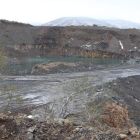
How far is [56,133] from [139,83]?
19215 millimetres

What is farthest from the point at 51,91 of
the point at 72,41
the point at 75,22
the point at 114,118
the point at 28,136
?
the point at 75,22

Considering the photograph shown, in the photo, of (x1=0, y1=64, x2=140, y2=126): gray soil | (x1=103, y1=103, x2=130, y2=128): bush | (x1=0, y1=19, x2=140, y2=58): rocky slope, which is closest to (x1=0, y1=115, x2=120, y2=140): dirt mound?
(x1=103, y1=103, x2=130, y2=128): bush

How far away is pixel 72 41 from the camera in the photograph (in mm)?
57344

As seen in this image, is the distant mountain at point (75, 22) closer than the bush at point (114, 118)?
No

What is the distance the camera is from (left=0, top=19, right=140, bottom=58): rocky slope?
52.1 m

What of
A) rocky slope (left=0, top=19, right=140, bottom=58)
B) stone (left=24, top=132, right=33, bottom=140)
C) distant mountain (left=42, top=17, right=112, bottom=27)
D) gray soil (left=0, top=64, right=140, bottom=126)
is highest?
distant mountain (left=42, top=17, right=112, bottom=27)

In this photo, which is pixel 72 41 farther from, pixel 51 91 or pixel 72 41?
pixel 51 91

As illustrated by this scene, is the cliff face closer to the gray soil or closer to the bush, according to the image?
the gray soil

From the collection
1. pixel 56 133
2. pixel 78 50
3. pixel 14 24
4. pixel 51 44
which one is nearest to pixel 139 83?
pixel 56 133

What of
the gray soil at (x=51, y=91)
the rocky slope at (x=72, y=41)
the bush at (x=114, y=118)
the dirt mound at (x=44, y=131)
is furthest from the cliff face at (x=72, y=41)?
the dirt mound at (x=44, y=131)

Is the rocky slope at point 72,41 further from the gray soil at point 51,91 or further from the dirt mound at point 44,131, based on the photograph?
the dirt mound at point 44,131

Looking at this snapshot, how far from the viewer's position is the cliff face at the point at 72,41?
5225 cm

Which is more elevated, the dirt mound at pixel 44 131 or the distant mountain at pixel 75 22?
the distant mountain at pixel 75 22

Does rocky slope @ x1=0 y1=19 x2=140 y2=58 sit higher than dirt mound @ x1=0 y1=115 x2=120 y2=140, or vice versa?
rocky slope @ x1=0 y1=19 x2=140 y2=58
